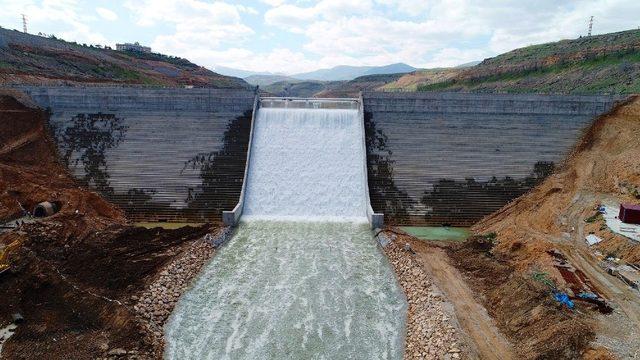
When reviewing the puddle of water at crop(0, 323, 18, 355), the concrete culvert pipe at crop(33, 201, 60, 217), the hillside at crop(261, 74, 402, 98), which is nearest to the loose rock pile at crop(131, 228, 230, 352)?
the puddle of water at crop(0, 323, 18, 355)

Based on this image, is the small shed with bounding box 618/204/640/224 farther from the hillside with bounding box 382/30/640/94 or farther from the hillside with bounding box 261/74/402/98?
the hillside with bounding box 261/74/402/98

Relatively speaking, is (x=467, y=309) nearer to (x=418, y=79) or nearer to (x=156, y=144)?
(x=156, y=144)

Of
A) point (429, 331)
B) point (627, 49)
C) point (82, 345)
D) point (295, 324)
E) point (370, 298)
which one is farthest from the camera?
point (627, 49)

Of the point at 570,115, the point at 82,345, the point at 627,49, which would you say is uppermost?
the point at 627,49

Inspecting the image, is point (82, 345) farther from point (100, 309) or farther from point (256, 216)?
point (256, 216)

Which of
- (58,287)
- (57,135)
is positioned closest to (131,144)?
(57,135)

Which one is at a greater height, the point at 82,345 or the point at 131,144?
the point at 131,144

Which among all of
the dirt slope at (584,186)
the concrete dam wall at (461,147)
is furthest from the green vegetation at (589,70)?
the concrete dam wall at (461,147)

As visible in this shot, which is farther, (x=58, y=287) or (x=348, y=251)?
(x=348, y=251)

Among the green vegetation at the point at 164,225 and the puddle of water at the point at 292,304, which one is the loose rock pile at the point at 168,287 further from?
the green vegetation at the point at 164,225
